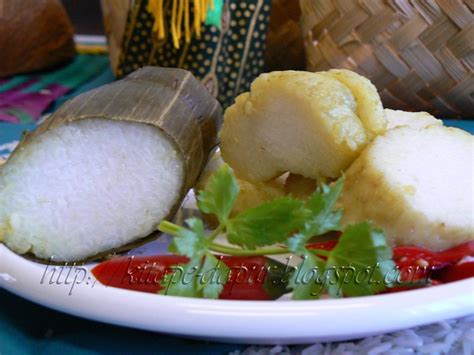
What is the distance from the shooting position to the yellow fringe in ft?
6.41

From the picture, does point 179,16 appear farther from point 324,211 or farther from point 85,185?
point 324,211

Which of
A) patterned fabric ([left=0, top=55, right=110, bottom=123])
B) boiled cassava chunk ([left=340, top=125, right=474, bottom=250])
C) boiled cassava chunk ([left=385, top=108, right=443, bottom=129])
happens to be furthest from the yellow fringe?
boiled cassava chunk ([left=340, top=125, right=474, bottom=250])

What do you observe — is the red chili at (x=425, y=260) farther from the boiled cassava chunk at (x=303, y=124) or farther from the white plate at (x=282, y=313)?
the boiled cassava chunk at (x=303, y=124)

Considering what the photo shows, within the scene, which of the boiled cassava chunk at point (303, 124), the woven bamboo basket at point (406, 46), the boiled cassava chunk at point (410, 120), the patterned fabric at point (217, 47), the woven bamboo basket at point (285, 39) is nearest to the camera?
the boiled cassava chunk at point (303, 124)

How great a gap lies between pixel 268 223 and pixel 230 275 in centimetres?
9

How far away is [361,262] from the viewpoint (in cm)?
79

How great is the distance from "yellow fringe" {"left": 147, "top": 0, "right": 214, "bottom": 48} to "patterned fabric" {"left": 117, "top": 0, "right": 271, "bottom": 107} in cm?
3

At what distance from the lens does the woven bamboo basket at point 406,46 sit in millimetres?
1896

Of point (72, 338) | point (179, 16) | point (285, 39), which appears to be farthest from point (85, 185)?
point (285, 39)

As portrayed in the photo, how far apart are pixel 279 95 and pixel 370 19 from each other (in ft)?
3.69

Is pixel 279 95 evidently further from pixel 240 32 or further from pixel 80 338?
pixel 240 32

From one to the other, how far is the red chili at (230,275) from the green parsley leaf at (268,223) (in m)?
0.05

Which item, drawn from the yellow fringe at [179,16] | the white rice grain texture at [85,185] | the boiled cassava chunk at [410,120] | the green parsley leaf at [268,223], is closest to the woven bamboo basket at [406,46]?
the yellow fringe at [179,16]

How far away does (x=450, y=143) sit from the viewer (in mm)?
977
